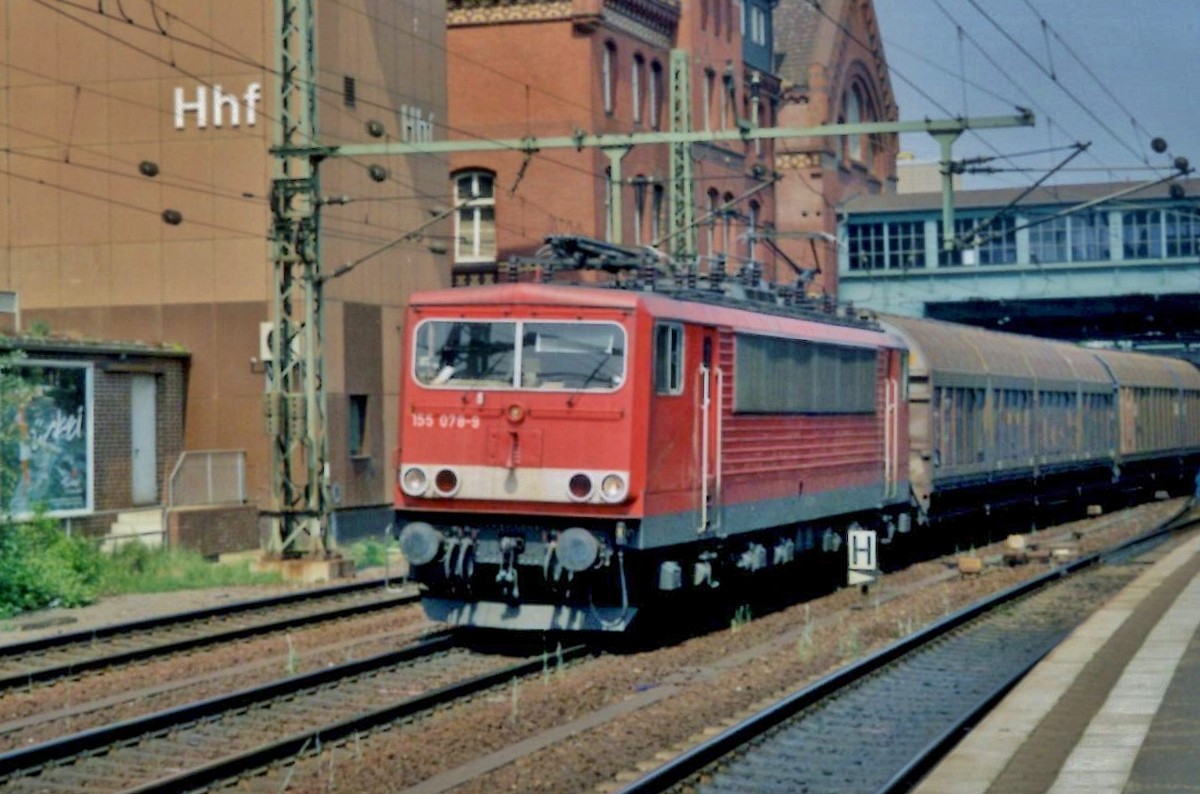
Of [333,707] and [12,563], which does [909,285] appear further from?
[333,707]

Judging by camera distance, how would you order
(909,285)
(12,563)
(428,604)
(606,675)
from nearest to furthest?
1. (606,675)
2. (428,604)
3. (12,563)
4. (909,285)

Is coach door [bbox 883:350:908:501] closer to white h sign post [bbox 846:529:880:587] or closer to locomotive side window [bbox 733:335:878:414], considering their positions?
locomotive side window [bbox 733:335:878:414]

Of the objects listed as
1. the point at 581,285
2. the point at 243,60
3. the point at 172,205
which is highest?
the point at 243,60

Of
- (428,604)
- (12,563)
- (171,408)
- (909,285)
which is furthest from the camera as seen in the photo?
(909,285)

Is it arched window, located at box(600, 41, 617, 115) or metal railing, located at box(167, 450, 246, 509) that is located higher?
arched window, located at box(600, 41, 617, 115)

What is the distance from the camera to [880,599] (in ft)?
72.7

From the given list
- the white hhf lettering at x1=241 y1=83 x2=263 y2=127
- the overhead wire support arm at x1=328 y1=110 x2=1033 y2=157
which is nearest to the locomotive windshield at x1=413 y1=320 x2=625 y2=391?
the overhead wire support arm at x1=328 y1=110 x2=1033 y2=157

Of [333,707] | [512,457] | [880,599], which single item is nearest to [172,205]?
[880,599]

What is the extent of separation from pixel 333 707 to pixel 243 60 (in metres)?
20.8

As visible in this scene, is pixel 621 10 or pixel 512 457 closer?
pixel 512 457

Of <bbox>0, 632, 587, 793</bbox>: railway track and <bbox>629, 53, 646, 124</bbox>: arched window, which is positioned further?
<bbox>629, 53, 646, 124</bbox>: arched window

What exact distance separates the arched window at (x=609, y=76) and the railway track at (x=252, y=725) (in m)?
29.3

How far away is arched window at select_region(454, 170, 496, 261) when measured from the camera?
144 ft

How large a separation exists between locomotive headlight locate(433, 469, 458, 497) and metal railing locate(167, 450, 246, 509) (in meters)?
15.2
